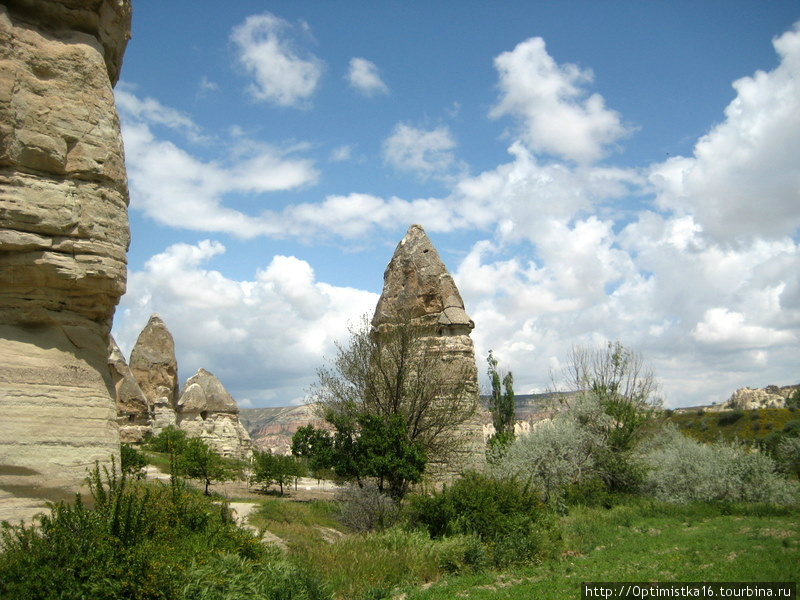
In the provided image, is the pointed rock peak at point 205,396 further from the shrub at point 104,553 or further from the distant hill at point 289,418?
the shrub at point 104,553

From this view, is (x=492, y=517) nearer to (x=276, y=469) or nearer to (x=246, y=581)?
(x=246, y=581)

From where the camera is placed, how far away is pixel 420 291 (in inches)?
736

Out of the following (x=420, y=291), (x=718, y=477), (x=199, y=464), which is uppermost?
(x=420, y=291)

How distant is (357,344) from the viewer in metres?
17.7

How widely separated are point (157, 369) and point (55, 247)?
2380cm

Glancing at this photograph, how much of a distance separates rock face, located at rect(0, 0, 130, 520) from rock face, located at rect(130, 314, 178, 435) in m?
22.2

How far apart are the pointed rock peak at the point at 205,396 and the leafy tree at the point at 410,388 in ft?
44.3

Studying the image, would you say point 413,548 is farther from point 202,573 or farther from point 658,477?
point 658,477

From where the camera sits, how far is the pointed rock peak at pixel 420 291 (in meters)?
18.5

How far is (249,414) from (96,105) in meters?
113

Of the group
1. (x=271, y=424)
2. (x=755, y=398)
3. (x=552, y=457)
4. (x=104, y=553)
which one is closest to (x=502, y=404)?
(x=552, y=457)

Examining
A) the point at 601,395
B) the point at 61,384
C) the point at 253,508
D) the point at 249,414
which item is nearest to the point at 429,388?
the point at 253,508

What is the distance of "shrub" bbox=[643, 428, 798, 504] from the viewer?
17.5 meters

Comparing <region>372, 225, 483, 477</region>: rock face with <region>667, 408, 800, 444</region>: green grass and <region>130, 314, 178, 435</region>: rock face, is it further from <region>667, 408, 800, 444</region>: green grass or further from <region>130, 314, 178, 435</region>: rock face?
<region>667, 408, 800, 444</region>: green grass
